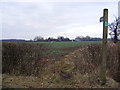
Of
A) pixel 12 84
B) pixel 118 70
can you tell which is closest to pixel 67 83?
pixel 12 84

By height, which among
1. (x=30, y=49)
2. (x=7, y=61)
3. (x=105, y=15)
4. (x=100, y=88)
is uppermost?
(x=105, y=15)

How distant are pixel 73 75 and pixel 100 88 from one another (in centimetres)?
126

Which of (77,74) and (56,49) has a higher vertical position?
(56,49)

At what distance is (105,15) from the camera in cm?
540

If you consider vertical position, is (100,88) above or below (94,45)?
below

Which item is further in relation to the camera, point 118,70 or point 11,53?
point 11,53

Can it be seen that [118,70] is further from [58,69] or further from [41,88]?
[41,88]

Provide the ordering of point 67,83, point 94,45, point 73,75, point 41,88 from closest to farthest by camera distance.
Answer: point 41,88
point 67,83
point 73,75
point 94,45

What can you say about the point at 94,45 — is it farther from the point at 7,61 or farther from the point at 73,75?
the point at 7,61

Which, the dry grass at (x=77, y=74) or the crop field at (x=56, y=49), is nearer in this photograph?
the dry grass at (x=77, y=74)

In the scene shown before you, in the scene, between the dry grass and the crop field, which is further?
the crop field

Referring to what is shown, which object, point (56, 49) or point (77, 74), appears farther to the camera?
point (56, 49)

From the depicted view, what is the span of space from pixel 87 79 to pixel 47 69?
209 centimetres

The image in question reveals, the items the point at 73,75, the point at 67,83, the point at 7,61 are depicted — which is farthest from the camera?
the point at 7,61
